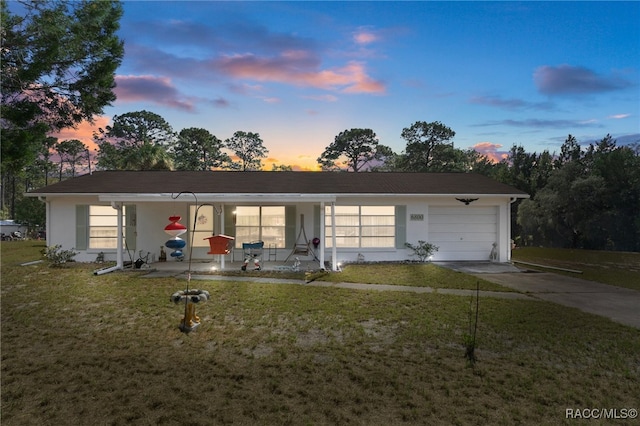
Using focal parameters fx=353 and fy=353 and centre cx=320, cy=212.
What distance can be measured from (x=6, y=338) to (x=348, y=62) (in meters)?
14.3

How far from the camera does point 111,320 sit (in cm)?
652

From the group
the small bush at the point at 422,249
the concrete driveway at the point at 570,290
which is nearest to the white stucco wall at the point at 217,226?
the small bush at the point at 422,249

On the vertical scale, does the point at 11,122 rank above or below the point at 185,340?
above

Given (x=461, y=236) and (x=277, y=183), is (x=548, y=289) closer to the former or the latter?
(x=461, y=236)

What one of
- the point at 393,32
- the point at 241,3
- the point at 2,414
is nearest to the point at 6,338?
the point at 2,414

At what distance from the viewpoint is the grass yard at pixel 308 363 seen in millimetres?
3541

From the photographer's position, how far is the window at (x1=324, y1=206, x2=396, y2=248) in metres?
13.9

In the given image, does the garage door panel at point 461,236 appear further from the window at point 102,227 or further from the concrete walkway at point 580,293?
the window at point 102,227

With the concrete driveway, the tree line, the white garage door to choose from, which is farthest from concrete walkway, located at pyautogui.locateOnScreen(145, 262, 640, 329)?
the tree line

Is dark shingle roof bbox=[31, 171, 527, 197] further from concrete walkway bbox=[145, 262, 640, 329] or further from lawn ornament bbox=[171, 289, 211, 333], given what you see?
lawn ornament bbox=[171, 289, 211, 333]

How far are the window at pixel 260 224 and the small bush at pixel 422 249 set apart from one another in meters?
5.07

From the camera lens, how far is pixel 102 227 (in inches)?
537

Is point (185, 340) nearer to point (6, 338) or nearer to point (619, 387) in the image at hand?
point (6, 338)

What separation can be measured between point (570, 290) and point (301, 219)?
886cm
